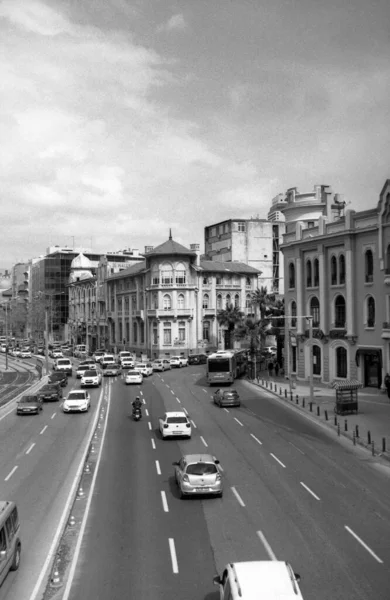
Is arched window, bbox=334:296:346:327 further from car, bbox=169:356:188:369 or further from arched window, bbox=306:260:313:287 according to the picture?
car, bbox=169:356:188:369

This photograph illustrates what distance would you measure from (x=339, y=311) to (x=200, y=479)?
37.7 metres

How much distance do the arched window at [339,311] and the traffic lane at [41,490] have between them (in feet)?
91.5

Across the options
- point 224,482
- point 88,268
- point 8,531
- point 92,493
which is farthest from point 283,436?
point 88,268

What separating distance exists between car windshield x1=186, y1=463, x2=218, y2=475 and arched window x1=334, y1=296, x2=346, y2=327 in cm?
3618

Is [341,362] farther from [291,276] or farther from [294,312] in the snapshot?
[291,276]

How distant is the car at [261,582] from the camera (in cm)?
1016

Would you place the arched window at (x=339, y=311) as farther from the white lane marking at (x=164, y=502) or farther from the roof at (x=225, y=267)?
the roof at (x=225, y=267)

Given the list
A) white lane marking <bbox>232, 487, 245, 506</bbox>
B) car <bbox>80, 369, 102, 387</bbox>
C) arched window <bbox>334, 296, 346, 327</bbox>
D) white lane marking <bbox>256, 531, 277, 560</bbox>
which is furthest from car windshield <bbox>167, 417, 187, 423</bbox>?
arched window <bbox>334, 296, 346, 327</bbox>

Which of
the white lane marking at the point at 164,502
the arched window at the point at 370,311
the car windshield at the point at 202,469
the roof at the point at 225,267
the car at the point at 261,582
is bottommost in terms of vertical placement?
the white lane marking at the point at 164,502

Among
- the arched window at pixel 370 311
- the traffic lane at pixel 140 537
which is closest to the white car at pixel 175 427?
the traffic lane at pixel 140 537

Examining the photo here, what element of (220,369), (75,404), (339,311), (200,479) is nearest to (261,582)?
(200,479)

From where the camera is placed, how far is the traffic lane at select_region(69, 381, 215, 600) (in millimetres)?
13672

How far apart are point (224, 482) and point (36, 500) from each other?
7084 millimetres

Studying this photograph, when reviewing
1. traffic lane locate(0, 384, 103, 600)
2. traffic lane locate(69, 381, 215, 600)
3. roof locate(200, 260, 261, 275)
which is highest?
roof locate(200, 260, 261, 275)
